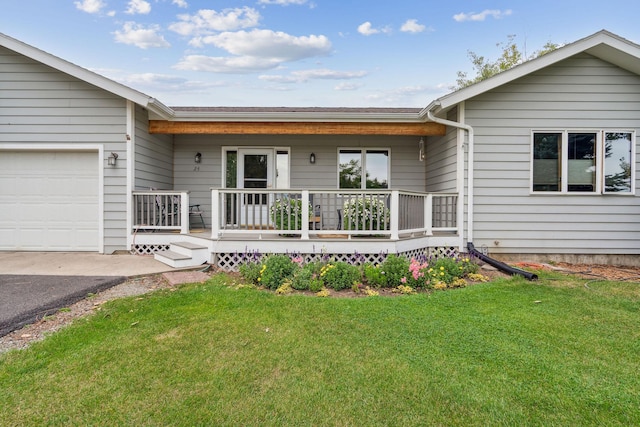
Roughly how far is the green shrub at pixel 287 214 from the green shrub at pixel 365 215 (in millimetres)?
816

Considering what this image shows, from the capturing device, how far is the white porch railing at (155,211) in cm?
629

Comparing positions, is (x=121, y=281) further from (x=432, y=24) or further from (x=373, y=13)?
(x=432, y=24)

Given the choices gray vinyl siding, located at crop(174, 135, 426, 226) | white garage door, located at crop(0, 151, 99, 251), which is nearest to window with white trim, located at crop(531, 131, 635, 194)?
gray vinyl siding, located at crop(174, 135, 426, 226)

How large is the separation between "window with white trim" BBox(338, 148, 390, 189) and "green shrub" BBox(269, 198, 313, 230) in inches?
106

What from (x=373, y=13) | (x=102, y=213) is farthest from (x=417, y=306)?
(x=373, y=13)

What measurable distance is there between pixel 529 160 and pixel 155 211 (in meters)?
7.50

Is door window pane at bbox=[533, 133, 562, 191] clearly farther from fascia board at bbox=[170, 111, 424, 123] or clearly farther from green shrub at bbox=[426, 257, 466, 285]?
green shrub at bbox=[426, 257, 466, 285]

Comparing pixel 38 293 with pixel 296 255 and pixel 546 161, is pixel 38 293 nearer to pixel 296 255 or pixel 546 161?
pixel 296 255

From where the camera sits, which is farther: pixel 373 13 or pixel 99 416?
pixel 373 13

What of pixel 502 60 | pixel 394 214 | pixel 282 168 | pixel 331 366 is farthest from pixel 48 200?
pixel 502 60

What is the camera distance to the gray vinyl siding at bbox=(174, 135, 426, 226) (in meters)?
8.14

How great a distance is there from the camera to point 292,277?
4.62m

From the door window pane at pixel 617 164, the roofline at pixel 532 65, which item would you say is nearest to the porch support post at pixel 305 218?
the roofline at pixel 532 65

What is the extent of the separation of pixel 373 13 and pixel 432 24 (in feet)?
8.97
